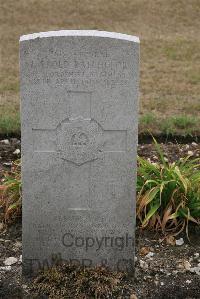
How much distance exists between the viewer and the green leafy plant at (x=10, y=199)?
5023 millimetres

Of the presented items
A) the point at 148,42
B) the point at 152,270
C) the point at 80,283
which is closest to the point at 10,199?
the point at 80,283

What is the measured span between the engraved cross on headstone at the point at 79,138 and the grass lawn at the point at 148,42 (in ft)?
9.45

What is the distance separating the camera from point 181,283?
14.2 ft

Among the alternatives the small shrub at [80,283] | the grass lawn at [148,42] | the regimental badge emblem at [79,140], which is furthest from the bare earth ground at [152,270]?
the grass lawn at [148,42]

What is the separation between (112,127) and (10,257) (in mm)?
1336

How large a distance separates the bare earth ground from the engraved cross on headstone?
0.96 meters

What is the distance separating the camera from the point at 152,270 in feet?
14.7

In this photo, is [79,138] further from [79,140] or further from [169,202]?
[169,202]

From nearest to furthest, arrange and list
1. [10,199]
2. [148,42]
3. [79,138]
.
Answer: [79,138]
[10,199]
[148,42]

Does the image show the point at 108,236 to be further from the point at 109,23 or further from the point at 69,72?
the point at 109,23

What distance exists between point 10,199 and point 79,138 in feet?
4.26

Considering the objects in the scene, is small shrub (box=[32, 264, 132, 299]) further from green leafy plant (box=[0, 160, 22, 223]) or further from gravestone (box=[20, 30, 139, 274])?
green leafy plant (box=[0, 160, 22, 223])

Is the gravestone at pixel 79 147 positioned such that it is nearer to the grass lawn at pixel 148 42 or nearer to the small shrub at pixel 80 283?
the small shrub at pixel 80 283

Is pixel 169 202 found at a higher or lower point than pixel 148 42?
lower
